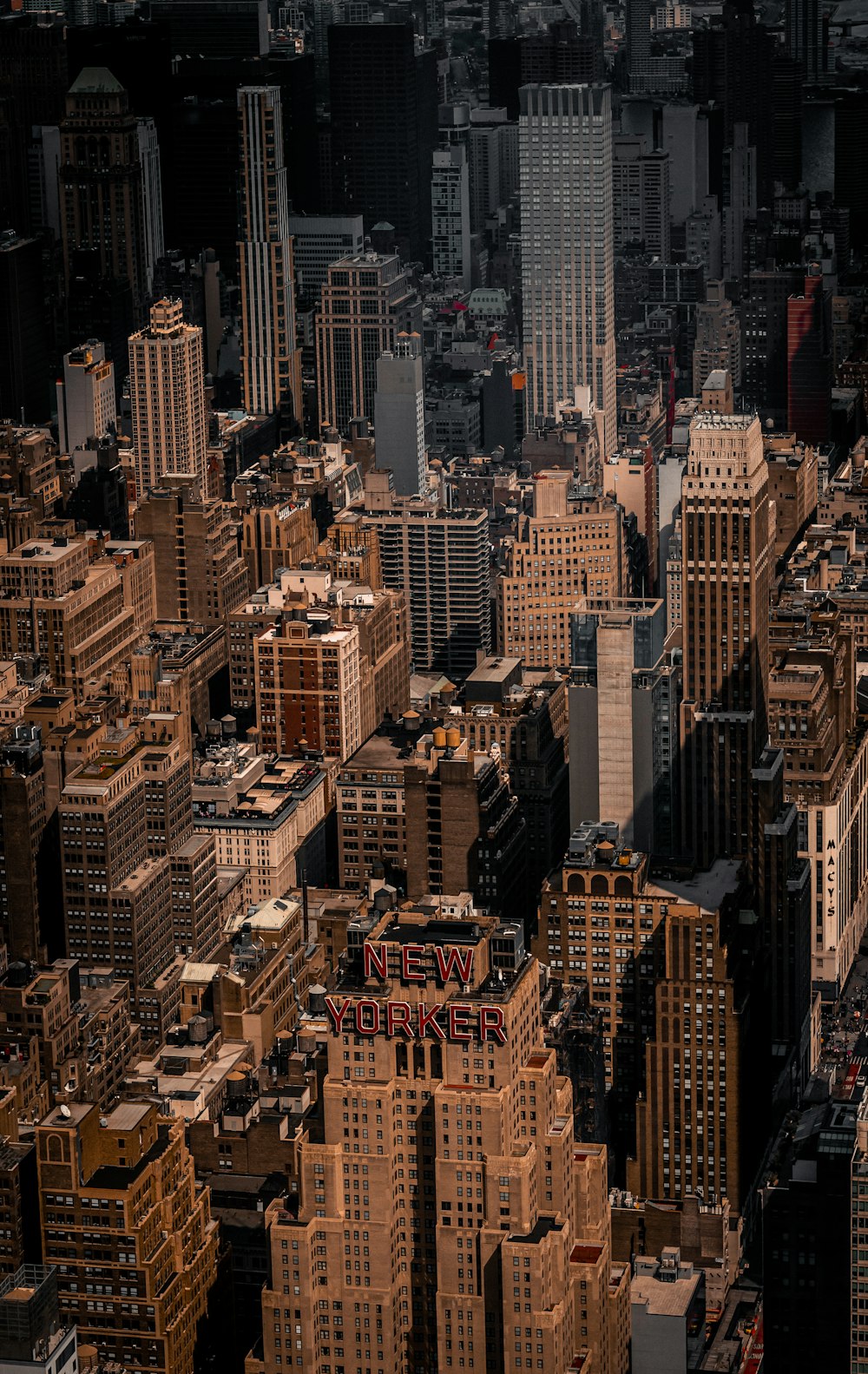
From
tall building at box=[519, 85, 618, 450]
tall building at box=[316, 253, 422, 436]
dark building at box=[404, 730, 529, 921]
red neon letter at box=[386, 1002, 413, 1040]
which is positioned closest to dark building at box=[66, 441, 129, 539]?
tall building at box=[316, 253, 422, 436]

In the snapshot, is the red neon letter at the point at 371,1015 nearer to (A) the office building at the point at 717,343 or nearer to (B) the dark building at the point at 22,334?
(B) the dark building at the point at 22,334

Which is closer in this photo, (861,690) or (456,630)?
(861,690)

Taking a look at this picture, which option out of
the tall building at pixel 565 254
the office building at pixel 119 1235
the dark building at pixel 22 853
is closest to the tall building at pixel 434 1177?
the office building at pixel 119 1235

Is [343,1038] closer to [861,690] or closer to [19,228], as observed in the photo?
[861,690]

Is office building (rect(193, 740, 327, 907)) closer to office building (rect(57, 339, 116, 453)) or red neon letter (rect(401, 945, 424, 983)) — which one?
red neon letter (rect(401, 945, 424, 983))

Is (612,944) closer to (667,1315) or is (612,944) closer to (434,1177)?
(667,1315)

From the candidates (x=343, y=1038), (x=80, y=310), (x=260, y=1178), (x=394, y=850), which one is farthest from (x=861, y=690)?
(x=80, y=310)

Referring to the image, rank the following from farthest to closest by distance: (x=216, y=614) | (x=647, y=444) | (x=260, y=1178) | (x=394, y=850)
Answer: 1. (x=647, y=444)
2. (x=216, y=614)
3. (x=394, y=850)
4. (x=260, y=1178)

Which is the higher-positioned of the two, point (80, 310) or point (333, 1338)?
point (80, 310)
